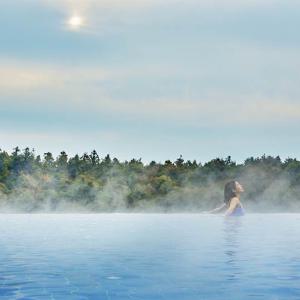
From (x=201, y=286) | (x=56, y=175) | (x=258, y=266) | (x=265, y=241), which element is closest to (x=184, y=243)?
(x=265, y=241)

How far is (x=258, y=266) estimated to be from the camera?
640 inches

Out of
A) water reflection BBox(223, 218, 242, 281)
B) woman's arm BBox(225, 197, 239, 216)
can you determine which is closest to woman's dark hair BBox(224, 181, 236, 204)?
woman's arm BBox(225, 197, 239, 216)

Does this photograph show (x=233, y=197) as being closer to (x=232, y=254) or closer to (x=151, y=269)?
(x=232, y=254)

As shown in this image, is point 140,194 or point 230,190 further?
point 140,194

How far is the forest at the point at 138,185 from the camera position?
88875 mm

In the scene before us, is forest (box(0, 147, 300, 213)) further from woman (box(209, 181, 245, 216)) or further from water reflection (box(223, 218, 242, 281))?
water reflection (box(223, 218, 242, 281))

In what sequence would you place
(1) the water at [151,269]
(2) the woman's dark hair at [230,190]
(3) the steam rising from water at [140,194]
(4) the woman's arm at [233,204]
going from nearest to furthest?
(1) the water at [151,269] → (4) the woman's arm at [233,204] → (2) the woman's dark hair at [230,190] → (3) the steam rising from water at [140,194]

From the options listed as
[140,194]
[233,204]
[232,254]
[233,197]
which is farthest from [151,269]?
[140,194]

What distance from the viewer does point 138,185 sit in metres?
94.3

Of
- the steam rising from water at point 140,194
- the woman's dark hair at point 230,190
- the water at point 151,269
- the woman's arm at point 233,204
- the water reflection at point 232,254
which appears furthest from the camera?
the steam rising from water at point 140,194

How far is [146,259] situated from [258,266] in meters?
3.00

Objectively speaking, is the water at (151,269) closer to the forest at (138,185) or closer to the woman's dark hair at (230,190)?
the woman's dark hair at (230,190)

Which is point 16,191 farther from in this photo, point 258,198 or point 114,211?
point 258,198

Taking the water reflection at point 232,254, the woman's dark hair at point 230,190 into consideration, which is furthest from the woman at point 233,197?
the water reflection at point 232,254
